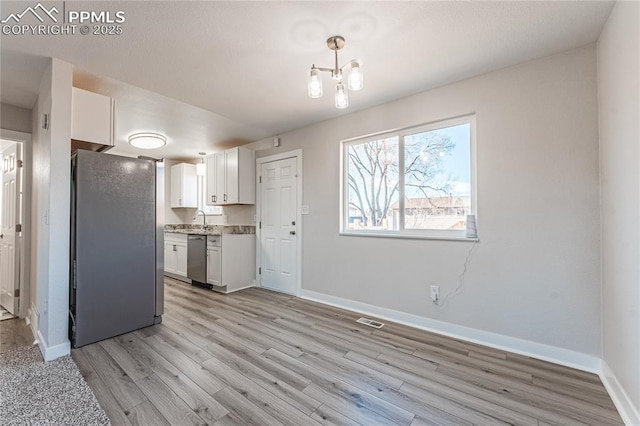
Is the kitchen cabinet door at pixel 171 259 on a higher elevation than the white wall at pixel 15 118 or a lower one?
lower

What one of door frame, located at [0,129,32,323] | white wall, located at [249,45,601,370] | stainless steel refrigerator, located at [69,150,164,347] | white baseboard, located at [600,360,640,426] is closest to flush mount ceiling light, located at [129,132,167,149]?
door frame, located at [0,129,32,323]

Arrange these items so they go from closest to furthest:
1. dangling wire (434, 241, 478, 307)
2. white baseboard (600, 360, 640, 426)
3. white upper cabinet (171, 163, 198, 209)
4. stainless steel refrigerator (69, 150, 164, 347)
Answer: white baseboard (600, 360, 640, 426) → stainless steel refrigerator (69, 150, 164, 347) → dangling wire (434, 241, 478, 307) → white upper cabinet (171, 163, 198, 209)

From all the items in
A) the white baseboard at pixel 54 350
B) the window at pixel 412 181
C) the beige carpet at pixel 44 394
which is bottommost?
the beige carpet at pixel 44 394

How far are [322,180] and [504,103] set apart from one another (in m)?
2.07

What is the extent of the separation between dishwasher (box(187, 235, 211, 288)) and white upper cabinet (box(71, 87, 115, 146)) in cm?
209

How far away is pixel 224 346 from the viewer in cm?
230

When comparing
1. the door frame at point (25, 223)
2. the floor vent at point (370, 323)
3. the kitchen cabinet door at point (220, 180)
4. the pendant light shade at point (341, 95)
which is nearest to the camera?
the pendant light shade at point (341, 95)

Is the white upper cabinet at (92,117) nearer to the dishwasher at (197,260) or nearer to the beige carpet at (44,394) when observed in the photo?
the beige carpet at (44,394)

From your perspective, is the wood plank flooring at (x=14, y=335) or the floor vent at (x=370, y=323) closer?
the wood plank flooring at (x=14, y=335)

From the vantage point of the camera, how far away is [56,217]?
6.88ft

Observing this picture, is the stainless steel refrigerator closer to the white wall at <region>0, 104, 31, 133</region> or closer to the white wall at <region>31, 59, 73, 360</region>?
the white wall at <region>31, 59, 73, 360</region>

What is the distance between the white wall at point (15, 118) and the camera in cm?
282

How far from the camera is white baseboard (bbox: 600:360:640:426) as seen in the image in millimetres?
1388

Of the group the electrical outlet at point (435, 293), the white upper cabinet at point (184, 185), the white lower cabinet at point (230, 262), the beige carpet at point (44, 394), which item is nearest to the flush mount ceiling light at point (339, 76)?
the electrical outlet at point (435, 293)
